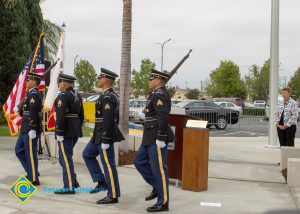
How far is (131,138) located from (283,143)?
11.5 ft

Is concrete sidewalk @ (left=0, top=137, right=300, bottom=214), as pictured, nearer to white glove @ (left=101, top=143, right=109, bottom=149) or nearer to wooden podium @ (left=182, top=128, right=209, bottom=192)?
wooden podium @ (left=182, top=128, right=209, bottom=192)

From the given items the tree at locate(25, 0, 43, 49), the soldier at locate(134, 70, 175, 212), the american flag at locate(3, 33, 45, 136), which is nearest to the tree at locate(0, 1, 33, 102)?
the tree at locate(25, 0, 43, 49)

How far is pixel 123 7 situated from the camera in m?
10.5

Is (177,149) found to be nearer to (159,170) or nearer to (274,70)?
(159,170)

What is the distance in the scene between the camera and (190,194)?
7195mm

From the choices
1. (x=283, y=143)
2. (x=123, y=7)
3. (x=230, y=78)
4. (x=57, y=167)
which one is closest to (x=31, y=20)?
(x=123, y=7)

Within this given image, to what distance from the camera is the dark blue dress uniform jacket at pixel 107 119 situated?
6332 millimetres

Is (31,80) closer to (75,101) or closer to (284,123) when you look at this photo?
(75,101)

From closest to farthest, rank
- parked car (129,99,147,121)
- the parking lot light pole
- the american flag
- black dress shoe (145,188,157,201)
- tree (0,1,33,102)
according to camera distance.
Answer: black dress shoe (145,188,157,201)
the american flag
the parking lot light pole
tree (0,1,33,102)
parked car (129,99,147,121)

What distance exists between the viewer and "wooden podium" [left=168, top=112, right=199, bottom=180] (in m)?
7.65

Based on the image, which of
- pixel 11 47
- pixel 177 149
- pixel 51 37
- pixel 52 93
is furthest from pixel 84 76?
pixel 177 149

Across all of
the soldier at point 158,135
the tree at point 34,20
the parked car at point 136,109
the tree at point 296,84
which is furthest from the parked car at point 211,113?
the tree at point 296,84

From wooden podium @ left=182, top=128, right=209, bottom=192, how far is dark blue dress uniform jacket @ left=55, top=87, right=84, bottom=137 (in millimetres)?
1733

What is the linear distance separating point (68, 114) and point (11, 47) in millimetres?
13279
